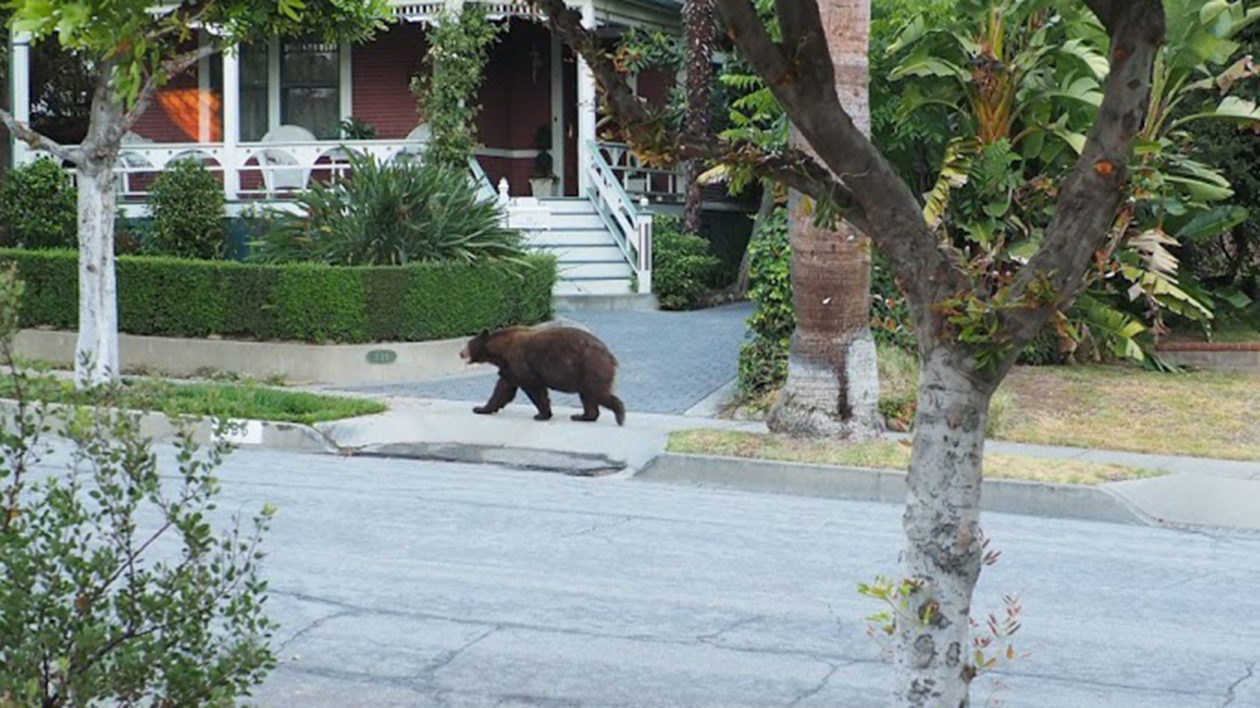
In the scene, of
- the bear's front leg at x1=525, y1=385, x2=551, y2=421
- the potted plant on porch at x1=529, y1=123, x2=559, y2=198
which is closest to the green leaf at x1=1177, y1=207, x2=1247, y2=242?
the bear's front leg at x1=525, y1=385, x2=551, y2=421

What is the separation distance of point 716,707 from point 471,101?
2134 cm

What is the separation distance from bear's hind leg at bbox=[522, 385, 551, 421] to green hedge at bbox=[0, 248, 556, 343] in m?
3.43

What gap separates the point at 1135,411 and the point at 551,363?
565 cm

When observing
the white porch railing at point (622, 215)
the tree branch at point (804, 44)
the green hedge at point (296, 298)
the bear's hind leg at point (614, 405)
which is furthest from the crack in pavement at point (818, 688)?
the white porch railing at point (622, 215)

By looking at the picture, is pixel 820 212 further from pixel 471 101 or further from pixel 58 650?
pixel 471 101

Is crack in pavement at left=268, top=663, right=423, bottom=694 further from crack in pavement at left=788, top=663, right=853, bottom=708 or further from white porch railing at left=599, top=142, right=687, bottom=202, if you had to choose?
white porch railing at left=599, top=142, right=687, bottom=202

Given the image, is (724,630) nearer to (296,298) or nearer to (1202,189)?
(296,298)

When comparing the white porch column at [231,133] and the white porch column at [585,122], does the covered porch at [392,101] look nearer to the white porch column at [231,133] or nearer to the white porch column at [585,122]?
the white porch column at [585,122]

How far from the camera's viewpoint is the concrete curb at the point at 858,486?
1279cm

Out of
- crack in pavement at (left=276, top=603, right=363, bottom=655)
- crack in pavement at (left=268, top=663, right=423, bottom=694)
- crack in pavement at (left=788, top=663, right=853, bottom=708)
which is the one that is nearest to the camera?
crack in pavement at (left=788, top=663, right=853, bottom=708)

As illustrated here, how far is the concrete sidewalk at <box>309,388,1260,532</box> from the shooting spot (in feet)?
42.1

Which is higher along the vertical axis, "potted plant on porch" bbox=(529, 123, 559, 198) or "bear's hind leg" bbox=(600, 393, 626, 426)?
"potted plant on porch" bbox=(529, 123, 559, 198)

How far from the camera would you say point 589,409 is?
15219 mm

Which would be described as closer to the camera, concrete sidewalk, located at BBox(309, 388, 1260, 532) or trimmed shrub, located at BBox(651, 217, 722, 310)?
concrete sidewalk, located at BBox(309, 388, 1260, 532)
